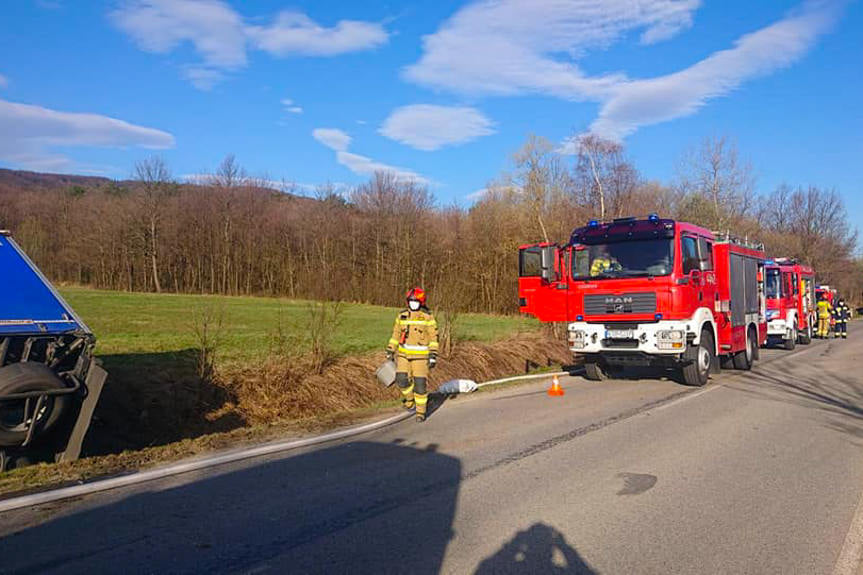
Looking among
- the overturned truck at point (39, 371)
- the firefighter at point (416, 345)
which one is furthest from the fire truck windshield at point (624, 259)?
the overturned truck at point (39, 371)

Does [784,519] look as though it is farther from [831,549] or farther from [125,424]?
[125,424]

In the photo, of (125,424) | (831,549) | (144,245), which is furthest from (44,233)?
(831,549)

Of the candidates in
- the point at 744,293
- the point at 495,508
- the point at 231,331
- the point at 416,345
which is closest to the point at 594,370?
the point at 744,293

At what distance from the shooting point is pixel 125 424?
9.63 meters

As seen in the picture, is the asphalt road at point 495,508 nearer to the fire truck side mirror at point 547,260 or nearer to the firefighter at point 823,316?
the fire truck side mirror at point 547,260

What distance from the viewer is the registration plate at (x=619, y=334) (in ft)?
41.5

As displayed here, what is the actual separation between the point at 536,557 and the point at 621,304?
8920 millimetres

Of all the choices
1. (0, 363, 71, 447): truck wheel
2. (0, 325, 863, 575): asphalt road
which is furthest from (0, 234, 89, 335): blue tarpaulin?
(0, 325, 863, 575): asphalt road

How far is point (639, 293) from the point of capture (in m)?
12.5

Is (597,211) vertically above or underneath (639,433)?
above

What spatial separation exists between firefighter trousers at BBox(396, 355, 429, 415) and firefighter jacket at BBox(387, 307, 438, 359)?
0.09 meters

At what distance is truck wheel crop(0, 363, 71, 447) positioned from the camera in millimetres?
6426

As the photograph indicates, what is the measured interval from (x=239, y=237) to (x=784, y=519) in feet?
179

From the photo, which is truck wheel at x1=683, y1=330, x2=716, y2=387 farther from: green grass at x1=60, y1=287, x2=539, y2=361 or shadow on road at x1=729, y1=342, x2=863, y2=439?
green grass at x1=60, y1=287, x2=539, y2=361
